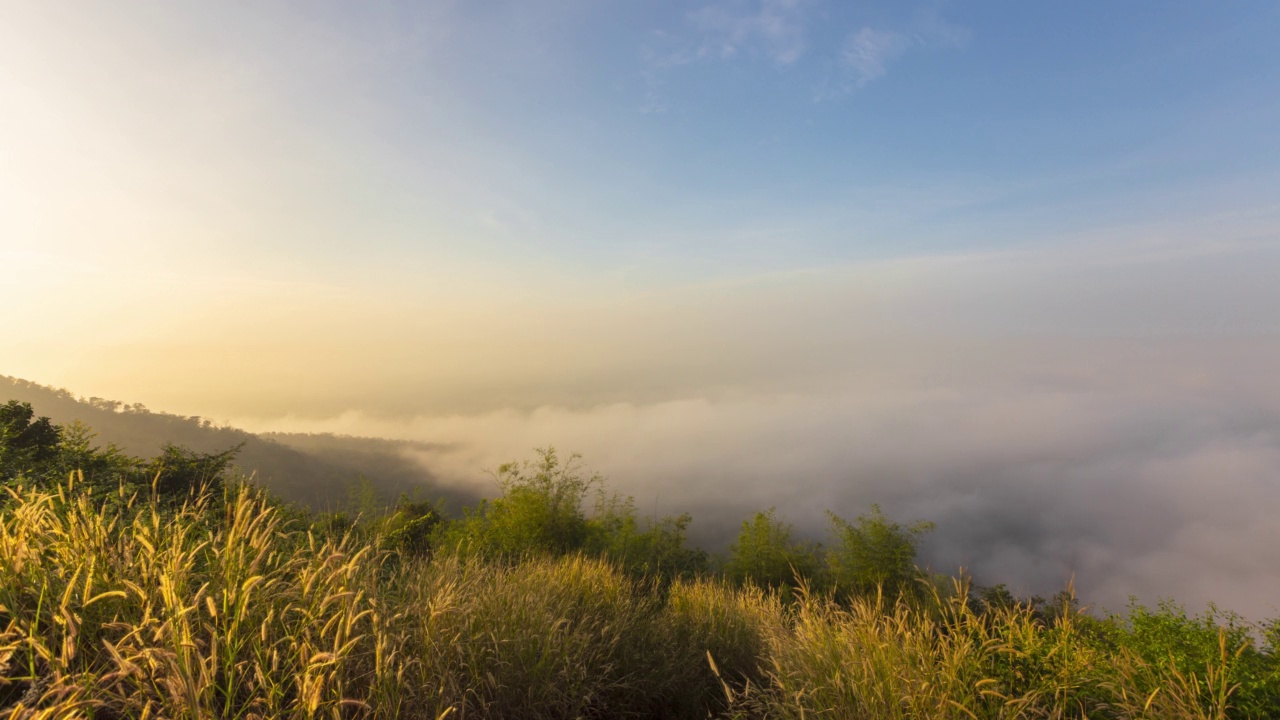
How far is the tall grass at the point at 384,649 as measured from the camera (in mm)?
2842

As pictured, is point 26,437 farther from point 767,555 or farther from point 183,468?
point 767,555

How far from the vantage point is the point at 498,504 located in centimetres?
2497

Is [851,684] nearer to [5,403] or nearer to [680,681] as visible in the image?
[680,681]

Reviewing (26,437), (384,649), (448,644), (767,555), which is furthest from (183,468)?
(767,555)

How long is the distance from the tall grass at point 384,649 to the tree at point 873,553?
29.8m

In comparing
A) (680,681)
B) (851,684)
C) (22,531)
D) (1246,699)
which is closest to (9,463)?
(22,531)

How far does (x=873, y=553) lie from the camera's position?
113 ft

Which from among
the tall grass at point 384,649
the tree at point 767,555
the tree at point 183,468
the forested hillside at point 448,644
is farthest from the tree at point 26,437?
the tree at point 767,555

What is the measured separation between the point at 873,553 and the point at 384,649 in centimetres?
3632

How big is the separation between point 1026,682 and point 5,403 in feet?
73.4

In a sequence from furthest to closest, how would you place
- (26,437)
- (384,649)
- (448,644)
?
1. (26,437)
2. (448,644)
3. (384,649)

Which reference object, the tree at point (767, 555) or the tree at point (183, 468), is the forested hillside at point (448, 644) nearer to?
the tree at point (183, 468)

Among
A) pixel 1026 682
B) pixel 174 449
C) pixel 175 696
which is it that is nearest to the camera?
pixel 175 696

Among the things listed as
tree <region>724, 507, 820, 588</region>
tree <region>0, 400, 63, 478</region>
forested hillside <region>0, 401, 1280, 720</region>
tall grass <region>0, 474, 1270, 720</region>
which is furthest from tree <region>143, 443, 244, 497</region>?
tree <region>724, 507, 820, 588</region>
